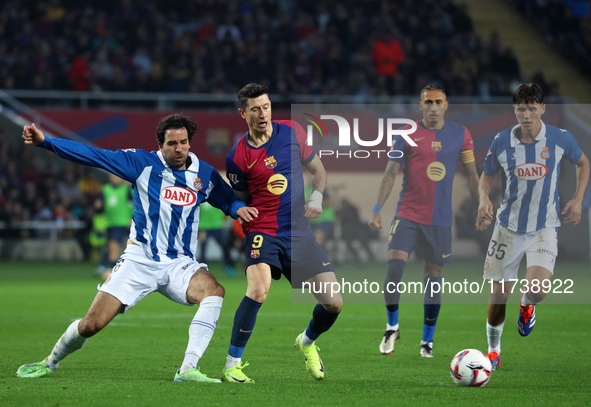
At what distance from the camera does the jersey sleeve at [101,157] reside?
6695 mm

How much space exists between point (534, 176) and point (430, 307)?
1670 millimetres

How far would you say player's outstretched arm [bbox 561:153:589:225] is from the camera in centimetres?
788

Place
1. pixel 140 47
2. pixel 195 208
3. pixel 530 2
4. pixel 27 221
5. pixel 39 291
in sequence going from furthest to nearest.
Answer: pixel 530 2
pixel 140 47
pixel 27 221
pixel 39 291
pixel 195 208

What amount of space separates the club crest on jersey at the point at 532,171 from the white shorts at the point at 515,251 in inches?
18.6

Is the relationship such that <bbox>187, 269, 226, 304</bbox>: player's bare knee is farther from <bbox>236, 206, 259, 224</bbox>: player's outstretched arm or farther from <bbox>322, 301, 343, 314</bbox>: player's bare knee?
<bbox>322, 301, 343, 314</bbox>: player's bare knee

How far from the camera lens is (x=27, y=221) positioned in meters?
22.7

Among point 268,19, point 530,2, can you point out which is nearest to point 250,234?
point 268,19

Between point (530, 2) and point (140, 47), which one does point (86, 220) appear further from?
point (530, 2)

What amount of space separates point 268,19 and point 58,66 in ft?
20.5

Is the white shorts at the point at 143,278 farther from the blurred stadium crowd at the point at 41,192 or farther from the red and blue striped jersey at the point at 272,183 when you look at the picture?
the blurred stadium crowd at the point at 41,192

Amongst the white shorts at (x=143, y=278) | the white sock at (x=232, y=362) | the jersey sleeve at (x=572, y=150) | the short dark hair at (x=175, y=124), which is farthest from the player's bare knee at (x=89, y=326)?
the jersey sleeve at (x=572, y=150)

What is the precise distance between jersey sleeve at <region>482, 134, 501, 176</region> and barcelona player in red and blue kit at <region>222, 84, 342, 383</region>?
1.69 meters

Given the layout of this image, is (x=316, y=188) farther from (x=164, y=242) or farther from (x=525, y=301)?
(x=525, y=301)

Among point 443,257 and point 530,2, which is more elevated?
point 530,2
